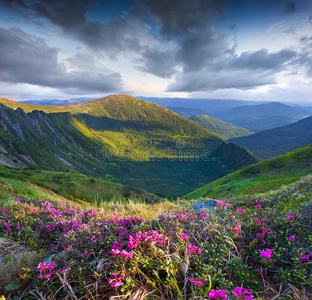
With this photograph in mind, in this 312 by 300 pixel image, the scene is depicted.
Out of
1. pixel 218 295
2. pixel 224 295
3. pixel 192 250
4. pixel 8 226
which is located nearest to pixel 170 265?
pixel 192 250

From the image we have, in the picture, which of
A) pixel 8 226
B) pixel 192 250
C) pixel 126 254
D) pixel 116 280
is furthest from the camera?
pixel 8 226

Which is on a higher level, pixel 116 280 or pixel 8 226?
pixel 116 280

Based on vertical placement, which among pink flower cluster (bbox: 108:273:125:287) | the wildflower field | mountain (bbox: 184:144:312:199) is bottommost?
mountain (bbox: 184:144:312:199)

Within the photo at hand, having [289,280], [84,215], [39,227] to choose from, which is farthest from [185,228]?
[39,227]

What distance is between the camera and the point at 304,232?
4172mm

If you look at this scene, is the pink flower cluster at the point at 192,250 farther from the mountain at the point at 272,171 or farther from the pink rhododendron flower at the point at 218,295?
the mountain at the point at 272,171

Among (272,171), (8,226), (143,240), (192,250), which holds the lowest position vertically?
(272,171)

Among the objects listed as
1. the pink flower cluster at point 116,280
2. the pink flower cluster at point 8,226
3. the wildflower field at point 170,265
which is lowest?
the pink flower cluster at point 8,226

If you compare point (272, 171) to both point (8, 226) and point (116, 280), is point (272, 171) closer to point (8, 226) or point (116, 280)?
point (116, 280)

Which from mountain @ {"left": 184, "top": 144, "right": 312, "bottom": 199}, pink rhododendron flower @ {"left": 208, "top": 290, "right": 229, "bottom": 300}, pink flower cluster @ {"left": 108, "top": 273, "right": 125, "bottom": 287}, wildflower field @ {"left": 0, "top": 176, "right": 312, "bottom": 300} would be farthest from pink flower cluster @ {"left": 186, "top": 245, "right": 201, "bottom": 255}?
mountain @ {"left": 184, "top": 144, "right": 312, "bottom": 199}

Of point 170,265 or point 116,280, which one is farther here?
point 170,265

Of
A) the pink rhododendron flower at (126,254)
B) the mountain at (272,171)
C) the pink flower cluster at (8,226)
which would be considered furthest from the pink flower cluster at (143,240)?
the mountain at (272,171)

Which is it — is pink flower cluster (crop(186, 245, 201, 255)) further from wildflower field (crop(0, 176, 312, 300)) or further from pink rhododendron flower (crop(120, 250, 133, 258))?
pink rhododendron flower (crop(120, 250, 133, 258))

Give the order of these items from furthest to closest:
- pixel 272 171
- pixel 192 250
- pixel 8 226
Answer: pixel 272 171, pixel 8 226, pixel 192 250
